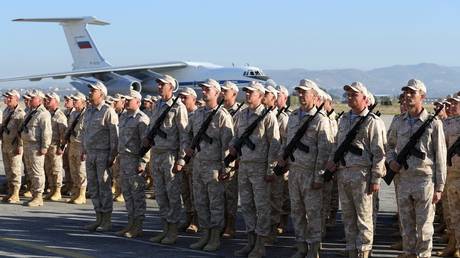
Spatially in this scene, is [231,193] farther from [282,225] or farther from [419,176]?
[419,176]


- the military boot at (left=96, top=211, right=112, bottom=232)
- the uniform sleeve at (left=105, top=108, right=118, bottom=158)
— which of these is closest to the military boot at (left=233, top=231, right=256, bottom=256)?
the military boot at (left=96, top=211, right=112, bottom=232)

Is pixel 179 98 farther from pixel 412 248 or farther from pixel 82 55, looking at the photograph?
pixel 82 55

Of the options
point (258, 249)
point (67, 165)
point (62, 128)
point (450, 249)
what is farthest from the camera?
point (67, 165)

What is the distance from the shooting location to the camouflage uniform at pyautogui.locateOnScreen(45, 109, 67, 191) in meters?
12.2

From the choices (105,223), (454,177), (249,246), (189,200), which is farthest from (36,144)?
(454,177)

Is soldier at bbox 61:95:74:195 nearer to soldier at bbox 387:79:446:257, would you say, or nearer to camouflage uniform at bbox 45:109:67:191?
camouflage uniform at bbox 45:109:67:191

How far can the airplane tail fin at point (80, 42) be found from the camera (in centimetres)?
4053

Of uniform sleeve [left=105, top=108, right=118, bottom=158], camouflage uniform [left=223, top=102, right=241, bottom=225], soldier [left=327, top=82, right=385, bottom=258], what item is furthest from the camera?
uniform sleeve [left=105, top=108, right=118, bottom=158]

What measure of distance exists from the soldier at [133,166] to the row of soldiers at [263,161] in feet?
0.04

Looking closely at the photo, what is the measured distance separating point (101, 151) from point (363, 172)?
3.89 m

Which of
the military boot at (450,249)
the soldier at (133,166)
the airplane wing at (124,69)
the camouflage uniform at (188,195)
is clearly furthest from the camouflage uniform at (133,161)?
the airplane wing at (124,69)

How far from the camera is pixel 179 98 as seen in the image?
8.74m

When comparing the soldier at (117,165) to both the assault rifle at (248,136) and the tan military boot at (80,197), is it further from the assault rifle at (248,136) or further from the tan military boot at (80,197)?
the assault rifle at (248,136)

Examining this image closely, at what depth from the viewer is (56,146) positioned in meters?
12.2
